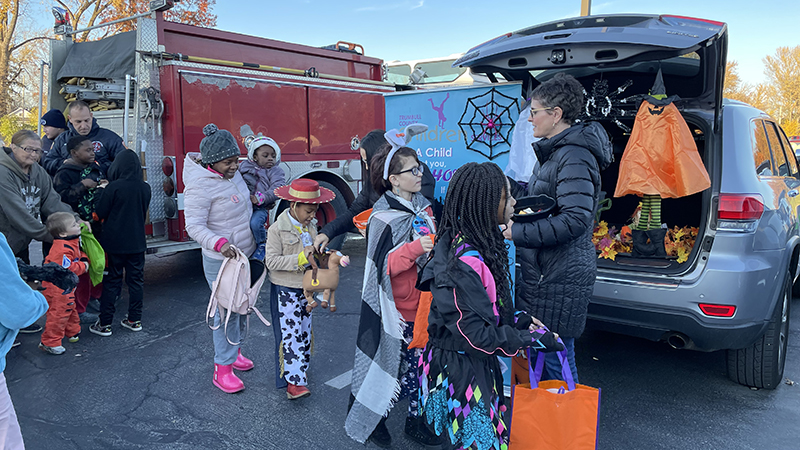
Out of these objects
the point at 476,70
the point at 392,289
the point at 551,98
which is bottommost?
the point at 392,289

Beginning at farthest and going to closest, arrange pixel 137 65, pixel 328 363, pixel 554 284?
pixel 137 65 < pixel 328 363 < pixel 554 284

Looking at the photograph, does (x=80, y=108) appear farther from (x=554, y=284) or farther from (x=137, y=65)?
(x=554, y=284)

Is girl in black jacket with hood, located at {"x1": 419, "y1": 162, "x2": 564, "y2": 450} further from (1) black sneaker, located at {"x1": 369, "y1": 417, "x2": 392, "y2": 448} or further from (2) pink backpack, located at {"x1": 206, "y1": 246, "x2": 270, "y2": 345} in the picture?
(2) pink backpack, located at {"x1": 206, "y1": 246, "x2": 270, "y2": 345}

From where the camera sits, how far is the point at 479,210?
2004 millimetres

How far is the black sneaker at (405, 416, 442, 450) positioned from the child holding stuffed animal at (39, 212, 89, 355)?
294 cm

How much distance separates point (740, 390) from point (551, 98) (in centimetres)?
246

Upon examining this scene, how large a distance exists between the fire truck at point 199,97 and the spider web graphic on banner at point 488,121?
3.55 metres

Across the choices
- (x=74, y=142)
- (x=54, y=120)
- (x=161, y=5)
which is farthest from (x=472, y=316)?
(x=54, y=120)

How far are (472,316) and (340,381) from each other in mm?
2036

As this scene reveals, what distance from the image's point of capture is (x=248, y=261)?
338cm

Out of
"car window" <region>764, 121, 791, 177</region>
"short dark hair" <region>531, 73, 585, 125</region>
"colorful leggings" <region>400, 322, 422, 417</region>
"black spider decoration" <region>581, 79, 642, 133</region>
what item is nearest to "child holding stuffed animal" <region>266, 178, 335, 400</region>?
"colorful leggings" <region>400, 322, 422, 417</region>

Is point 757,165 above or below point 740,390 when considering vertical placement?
above

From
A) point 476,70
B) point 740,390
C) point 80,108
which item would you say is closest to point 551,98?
point 476,70

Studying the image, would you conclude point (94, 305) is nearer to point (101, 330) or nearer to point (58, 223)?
point (101, 330)
